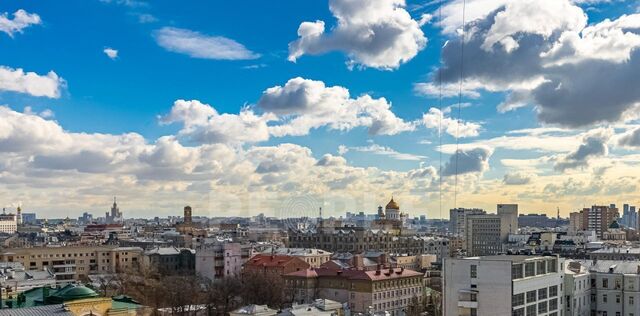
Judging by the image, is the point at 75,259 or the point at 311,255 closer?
the point at 311,255

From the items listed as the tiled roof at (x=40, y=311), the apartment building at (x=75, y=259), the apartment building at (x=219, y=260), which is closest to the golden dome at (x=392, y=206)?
the apartment building at (x=219, y=260)

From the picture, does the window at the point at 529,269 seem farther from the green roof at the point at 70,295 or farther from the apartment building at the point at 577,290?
the green roof at the point at 70,295

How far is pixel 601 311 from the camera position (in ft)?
83.9

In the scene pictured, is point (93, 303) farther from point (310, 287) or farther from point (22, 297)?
point (310, 287)

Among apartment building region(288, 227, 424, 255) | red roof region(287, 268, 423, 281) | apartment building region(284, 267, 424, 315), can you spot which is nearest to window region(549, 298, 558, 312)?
apartment building region(284, 267, 424, 315)

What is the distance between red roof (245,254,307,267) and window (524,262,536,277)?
19.2 m

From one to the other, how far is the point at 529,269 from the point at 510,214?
72013mm

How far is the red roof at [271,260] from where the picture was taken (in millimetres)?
38525

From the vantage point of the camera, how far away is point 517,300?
19547 millimetres

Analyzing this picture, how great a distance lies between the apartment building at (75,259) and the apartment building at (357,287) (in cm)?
1518

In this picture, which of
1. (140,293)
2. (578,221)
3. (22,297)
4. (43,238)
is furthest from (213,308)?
(578,221)

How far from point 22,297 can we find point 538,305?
16.0 m

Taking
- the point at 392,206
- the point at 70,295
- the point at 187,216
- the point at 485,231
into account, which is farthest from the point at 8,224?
the point at 70,295

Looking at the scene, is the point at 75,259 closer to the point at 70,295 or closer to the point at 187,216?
the point at 70,295
